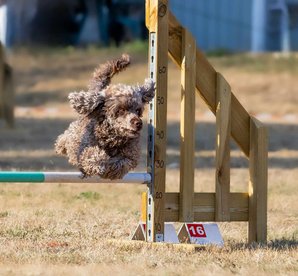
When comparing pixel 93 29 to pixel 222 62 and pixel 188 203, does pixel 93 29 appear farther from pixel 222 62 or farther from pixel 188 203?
pixel 188 203

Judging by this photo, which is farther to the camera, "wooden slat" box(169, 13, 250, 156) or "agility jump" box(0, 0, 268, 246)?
"wooden slat" box(169, 13, 250, 156)

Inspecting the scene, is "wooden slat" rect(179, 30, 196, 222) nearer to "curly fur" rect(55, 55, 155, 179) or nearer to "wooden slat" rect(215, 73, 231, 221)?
"wooden slat" rect(215, 73, 231, 221)

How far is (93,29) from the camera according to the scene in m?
33.3

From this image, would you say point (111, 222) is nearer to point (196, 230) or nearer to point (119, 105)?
point (196, 230)

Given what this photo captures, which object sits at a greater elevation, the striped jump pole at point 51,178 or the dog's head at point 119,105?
the dog's head at point 119,105

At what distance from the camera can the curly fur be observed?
7059 mm

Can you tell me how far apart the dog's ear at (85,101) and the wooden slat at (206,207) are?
880 millimetres

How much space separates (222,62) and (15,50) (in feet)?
21.5

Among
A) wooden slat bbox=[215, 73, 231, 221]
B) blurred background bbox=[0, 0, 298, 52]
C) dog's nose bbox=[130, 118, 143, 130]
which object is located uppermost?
dog's nose bbox=[130, 118, 143, 130]

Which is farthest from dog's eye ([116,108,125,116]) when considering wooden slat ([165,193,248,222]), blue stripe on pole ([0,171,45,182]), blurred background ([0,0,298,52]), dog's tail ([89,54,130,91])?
blurred background ([0,0,298,52])

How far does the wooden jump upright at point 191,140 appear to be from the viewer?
7496mm

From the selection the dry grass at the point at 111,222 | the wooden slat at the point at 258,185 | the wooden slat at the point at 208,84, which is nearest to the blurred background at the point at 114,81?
the dry grass at the point at 111,222

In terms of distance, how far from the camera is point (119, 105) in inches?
279

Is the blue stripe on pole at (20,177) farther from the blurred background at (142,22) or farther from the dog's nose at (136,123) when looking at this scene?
the blurred background at (142,22)
